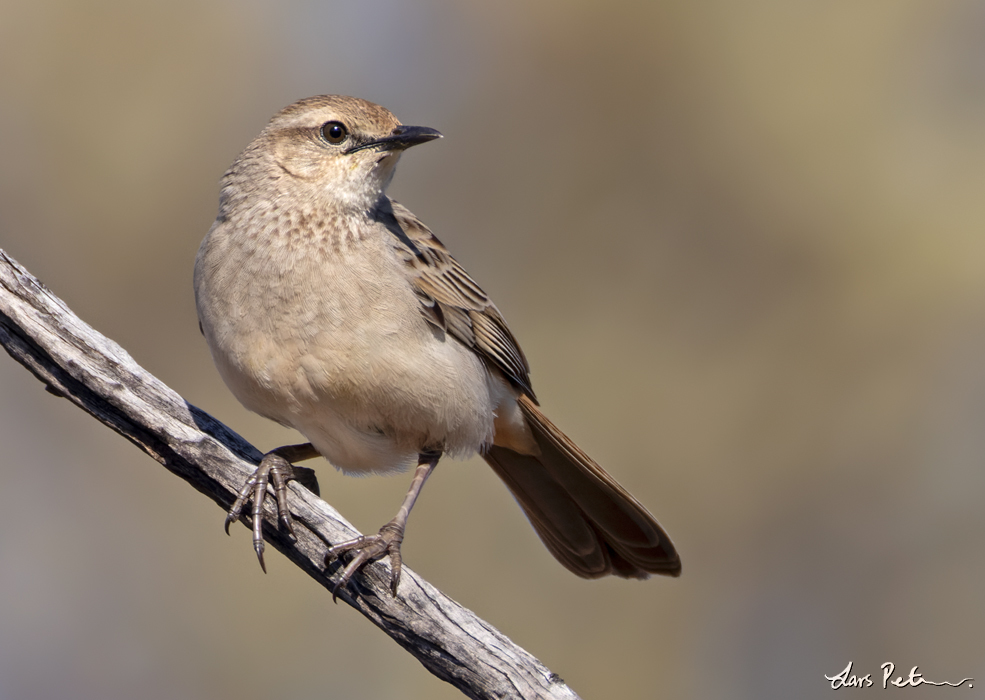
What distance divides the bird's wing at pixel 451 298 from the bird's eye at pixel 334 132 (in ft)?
1.37

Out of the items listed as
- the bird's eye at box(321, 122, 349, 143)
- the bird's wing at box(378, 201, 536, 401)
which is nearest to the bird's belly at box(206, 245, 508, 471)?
the bird's wing at box(378, 201, 536, 401)

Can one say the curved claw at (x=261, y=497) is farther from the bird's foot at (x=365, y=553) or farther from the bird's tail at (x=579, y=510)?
the bird's tail at (x=579, y=510)

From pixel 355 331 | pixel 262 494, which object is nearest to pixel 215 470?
pixel 262 494

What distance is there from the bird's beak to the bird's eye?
0.30ft

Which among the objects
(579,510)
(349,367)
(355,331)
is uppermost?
(579,510)

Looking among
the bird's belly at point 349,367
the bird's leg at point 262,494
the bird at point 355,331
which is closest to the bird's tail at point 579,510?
the bird at point 355,331

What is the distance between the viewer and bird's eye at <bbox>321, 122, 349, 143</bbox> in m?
4.64

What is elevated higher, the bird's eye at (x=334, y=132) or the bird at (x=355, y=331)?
the bird's eye at (x=334, y=132)

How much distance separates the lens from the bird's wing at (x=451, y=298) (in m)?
4.71

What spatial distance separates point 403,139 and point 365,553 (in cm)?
197

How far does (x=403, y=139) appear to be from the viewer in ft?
14.9

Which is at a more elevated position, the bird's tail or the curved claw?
the bird's tail

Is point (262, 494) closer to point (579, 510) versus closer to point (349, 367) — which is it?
point (349, 367)

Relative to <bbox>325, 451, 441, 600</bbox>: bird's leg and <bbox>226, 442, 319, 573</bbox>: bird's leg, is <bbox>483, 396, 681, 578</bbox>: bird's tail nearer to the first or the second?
<bbox>325, 451, 441, 600</bbox>: bird's leg
